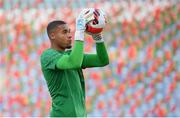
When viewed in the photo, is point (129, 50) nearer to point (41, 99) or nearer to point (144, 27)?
point (144, 27)

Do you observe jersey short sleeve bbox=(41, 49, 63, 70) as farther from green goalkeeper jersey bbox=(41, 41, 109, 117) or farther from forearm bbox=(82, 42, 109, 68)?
forearm bbox=(82, 42, 109, 68)

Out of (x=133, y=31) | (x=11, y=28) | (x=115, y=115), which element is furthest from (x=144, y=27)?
(x=11, y=28)

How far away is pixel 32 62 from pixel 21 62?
0.10 meters

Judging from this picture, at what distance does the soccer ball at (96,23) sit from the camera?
8.89ft

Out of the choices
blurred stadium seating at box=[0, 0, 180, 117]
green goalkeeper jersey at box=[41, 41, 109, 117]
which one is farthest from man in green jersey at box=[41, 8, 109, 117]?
blurred stadium seating at box=[0, 0, 180, 117]

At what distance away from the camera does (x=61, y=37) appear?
9.02 ft

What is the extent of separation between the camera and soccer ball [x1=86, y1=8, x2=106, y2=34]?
8.89 feet

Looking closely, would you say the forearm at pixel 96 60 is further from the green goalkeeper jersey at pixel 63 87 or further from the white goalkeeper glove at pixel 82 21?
the white goalkeeper glove at pixel 82 21

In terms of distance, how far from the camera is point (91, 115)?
194 inches

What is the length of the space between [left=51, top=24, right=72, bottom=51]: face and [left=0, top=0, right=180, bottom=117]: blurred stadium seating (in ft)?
7.11

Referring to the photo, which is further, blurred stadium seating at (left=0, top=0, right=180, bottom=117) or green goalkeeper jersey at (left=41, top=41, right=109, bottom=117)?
blurred stadium seating at (left=0, top=0, right=180, bottom=117)

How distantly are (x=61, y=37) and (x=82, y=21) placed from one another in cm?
16

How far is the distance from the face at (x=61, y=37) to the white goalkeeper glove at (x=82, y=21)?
0.13m

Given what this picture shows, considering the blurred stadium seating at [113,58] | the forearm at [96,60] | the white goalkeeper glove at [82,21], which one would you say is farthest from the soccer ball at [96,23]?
the blurred stadium seating at [113,58]
